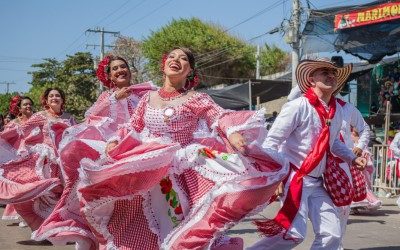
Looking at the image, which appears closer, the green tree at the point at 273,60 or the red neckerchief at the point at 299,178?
the red neckerchief at the point at 299,178

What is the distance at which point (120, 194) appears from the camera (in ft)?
13.4

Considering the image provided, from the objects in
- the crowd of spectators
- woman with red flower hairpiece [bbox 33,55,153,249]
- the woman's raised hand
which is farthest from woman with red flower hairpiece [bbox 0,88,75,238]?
the crowd of spectators

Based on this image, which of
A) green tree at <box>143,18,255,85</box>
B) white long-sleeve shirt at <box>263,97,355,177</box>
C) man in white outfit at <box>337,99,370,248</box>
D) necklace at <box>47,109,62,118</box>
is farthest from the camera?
green tree at <box>143,18,255,85</box>

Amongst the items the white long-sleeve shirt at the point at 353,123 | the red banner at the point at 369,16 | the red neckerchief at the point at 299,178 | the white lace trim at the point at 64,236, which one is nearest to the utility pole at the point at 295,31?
the red banner at the point at 369,16

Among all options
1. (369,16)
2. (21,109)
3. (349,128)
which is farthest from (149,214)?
(369,16)

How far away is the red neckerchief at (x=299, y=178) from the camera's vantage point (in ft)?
14.2

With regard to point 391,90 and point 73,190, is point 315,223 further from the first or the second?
point 391,90

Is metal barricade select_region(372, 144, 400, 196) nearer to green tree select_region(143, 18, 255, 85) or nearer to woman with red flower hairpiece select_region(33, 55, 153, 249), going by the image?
woman with red flower hairpiece select_region(33, 55, 153, 249)

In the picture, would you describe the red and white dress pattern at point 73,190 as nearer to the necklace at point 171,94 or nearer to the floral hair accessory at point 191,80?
the necklace at point 171,94

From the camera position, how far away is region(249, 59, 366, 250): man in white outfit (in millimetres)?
4301

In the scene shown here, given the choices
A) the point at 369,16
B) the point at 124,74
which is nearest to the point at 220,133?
the point at 124,74

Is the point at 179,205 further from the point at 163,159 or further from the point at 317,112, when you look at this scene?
the point at 317,112

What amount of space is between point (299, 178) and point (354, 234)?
A: 3468 millimetres

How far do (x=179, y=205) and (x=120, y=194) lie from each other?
403 millimetres
